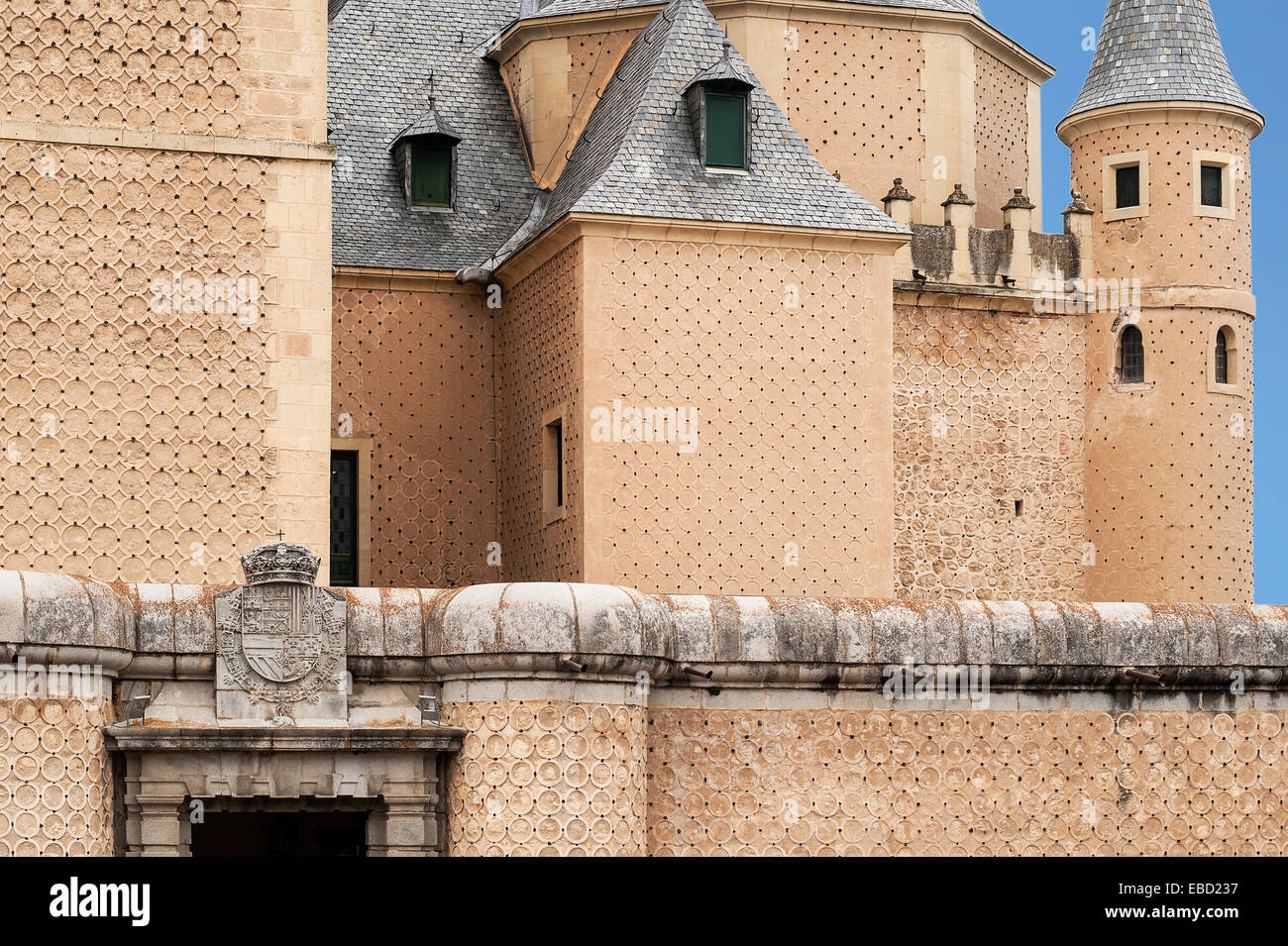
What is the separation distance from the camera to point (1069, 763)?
1967 centimetres

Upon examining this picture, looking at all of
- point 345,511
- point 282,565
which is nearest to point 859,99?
point 345,511

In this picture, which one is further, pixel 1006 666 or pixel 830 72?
pixel 830 72

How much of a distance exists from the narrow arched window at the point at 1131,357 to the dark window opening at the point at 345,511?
1145 centimetres

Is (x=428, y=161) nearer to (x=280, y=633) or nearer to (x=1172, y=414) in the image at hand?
(x=1172, y=414)

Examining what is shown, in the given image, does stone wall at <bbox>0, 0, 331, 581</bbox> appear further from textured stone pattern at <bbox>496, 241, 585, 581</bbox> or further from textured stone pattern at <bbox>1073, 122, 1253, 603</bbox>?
textured stone pattern at <bbox>1073, 122, 1253, 603</bbox>

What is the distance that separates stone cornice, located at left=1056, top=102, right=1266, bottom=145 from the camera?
3528 cm

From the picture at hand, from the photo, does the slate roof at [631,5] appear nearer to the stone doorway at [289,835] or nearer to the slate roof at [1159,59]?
the slate roof at [1159,59]

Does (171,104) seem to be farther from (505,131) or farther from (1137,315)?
(1137,315)

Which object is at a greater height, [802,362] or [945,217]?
[945,217]

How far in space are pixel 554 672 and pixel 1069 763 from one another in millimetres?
4647
